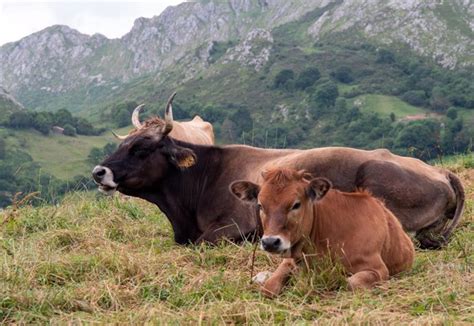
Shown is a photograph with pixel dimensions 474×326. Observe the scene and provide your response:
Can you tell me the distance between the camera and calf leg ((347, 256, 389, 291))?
538 cm

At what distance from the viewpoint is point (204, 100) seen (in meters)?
138

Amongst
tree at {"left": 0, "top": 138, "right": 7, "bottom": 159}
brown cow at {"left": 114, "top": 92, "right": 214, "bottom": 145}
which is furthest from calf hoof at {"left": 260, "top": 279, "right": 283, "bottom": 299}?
tree at {"left": 0, "top": 138, "right": 7, "bottom": 159}

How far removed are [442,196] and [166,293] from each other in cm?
411

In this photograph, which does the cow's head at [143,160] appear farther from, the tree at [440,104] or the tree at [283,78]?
the tree at [283,78]

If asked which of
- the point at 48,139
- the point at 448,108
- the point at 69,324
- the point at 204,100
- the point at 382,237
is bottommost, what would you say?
the point at 448,108

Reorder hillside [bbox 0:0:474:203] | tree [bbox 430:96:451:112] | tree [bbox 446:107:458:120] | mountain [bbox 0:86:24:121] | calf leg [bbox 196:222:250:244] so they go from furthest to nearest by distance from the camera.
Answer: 1. mountain [bbox 0:86:24:121]
2. tree [bbox 430:96:451:112]
3. tree [bbox 446:107:458:120]
4. hillside [bbox 0:0:474:203]
5. calf leg [bbox 196:222:250:244]

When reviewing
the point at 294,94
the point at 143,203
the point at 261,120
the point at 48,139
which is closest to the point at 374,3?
the point at 294,94

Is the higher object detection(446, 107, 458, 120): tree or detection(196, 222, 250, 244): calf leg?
detection(196, 222, 250, 244): calf leg

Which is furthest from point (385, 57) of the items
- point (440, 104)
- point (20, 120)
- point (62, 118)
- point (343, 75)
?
point (20, 120)

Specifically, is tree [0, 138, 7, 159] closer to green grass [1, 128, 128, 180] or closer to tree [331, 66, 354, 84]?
green grass [1, 128, 128, 180]

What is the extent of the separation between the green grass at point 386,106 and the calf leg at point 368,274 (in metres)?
96.8

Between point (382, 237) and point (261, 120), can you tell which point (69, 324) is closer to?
point (382, 237)

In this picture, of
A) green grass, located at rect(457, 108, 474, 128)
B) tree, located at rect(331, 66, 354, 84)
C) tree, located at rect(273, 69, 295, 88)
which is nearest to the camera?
green grass, located at rect(457, 108, 474, 128)

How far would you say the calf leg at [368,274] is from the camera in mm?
5375
